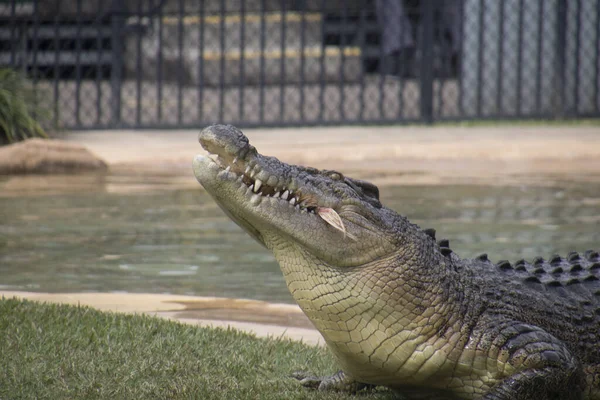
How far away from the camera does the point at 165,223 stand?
7.60 m

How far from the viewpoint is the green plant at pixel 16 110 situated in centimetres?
1074

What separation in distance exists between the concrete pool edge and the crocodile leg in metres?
1.30

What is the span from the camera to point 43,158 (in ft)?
32.9

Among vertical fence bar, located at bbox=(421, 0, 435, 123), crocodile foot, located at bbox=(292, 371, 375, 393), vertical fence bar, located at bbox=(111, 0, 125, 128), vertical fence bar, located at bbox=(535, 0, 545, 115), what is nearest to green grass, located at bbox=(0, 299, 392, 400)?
crocodile foot, located at bbox=(292, 371, 375, 393)

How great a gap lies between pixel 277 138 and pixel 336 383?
8.30m

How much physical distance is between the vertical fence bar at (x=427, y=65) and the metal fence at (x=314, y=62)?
1cm

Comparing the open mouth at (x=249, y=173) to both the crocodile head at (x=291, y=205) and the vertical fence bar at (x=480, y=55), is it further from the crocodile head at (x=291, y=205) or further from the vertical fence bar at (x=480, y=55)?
the vertical fence bar at (x=480, y=55)

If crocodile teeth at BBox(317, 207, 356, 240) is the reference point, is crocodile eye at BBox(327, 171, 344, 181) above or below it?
above

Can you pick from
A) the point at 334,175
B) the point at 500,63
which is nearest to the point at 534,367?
the point at 334,175

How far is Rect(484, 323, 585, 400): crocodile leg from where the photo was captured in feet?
10.1

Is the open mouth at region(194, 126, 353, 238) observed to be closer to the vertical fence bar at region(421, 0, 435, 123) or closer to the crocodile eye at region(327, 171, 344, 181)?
the crocodile eye at region(327, 171, 344, 181)

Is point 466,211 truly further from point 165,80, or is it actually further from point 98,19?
point 165,80

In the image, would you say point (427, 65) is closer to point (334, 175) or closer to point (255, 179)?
point (334, 175)

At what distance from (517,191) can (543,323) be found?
6084 millimetres
